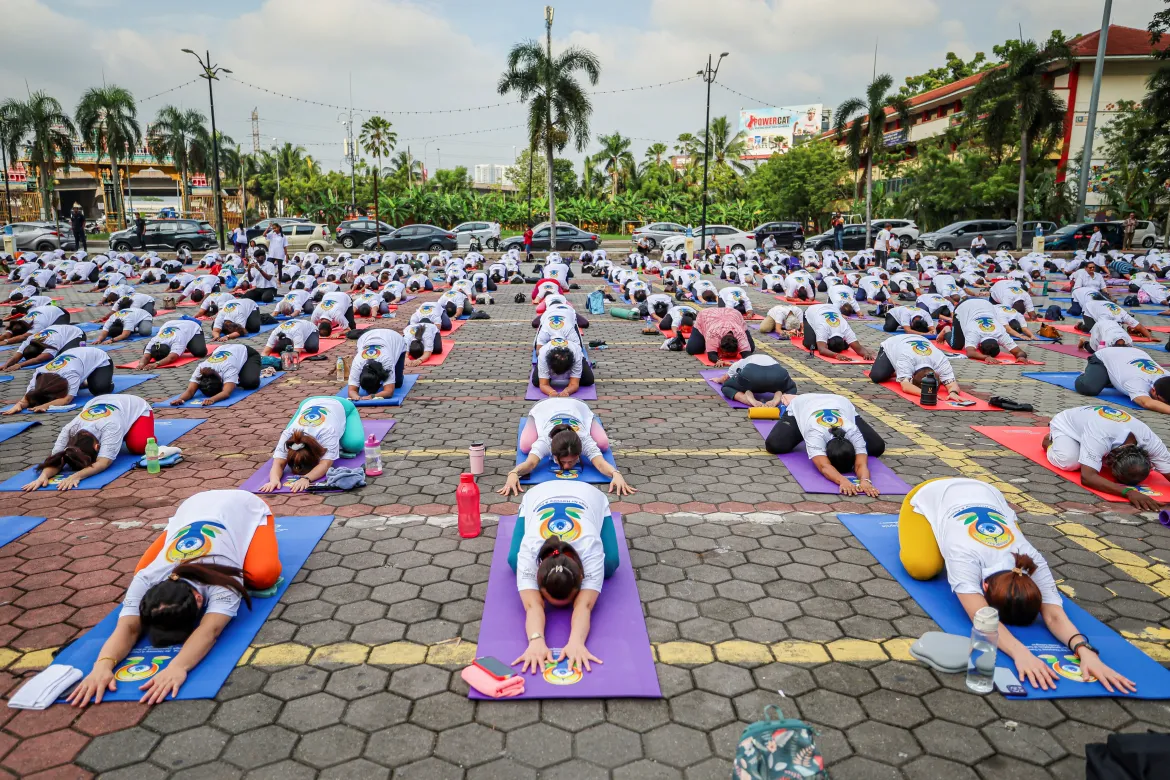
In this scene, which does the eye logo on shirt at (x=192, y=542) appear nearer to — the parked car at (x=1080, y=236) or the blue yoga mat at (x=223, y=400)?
the blue yoga mat at (x=223, y=400)

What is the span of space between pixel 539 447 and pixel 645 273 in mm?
19589

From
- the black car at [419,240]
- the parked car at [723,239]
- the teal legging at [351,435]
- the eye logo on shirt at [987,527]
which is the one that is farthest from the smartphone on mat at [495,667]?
the black car at [419,240]

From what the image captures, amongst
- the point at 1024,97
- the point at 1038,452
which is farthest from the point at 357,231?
the point at 1038,452

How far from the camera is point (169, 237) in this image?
30062 millimetres

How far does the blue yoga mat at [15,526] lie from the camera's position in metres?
5.20

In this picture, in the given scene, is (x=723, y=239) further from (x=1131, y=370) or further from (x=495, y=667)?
(x=495, y=667)

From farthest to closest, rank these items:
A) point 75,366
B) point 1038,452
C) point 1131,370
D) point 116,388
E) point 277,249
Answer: point 277,249
point 116,388
point 75,366
point 1131,370
point 1038,452

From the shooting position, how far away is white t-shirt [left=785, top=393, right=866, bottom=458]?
6234 millimetres

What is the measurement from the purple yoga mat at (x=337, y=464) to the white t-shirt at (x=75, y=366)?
12.7ft

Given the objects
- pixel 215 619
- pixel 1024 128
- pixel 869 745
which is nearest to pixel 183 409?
pixel 215 619

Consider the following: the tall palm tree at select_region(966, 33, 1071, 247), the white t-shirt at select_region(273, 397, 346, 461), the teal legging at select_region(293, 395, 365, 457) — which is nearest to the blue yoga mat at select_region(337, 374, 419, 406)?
the teal legging at select_region(293, 395, 365, 457)

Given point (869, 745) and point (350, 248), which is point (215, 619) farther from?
point (350, 248)

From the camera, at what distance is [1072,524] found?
542 cm

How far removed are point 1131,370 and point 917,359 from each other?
2.38 metres
